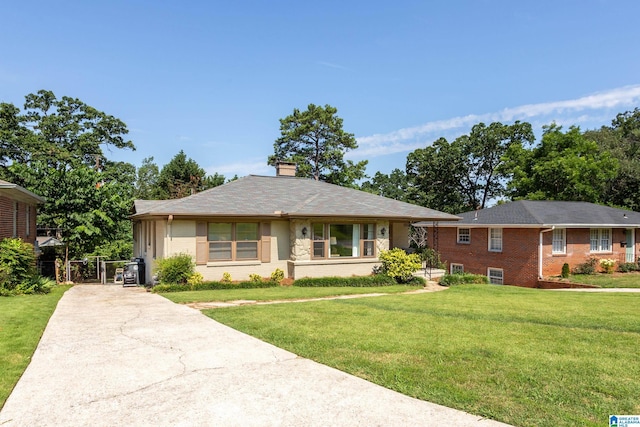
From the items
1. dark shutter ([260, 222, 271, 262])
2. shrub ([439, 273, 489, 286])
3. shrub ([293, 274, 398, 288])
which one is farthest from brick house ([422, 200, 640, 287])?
dark shutter ([260, 222, 271, 262])

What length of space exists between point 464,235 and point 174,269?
Result: 1671cm

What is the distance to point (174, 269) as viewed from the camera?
1370 cm

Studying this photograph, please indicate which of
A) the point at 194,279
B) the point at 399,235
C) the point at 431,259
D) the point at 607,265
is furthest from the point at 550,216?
the point at 194,279

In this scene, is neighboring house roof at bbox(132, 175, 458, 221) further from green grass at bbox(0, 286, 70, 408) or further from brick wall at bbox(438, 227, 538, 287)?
green grass at bbox(0, 286, 70, 408)

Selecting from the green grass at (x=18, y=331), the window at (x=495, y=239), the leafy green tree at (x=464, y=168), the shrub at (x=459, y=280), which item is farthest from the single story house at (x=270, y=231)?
the leafy green tree at (x=464, y=168)

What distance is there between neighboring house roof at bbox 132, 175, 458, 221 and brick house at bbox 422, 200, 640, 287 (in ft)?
13.6

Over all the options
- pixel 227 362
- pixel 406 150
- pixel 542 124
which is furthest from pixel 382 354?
pixel 406 150

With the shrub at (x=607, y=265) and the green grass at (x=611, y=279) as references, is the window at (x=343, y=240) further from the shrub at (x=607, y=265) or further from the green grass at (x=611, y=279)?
the shrub at (x=607, y=265)

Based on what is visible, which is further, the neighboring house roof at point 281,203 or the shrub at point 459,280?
the shrub at point 459,280

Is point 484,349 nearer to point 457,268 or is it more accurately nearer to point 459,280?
point 459,280

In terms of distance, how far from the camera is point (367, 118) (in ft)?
86.1

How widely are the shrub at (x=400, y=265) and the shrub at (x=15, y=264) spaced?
12.7 m

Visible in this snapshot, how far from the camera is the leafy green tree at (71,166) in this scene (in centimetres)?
1798

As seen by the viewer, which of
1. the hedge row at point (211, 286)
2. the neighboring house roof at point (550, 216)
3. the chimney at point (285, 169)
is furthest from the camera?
the chimney at point (285, 169)
